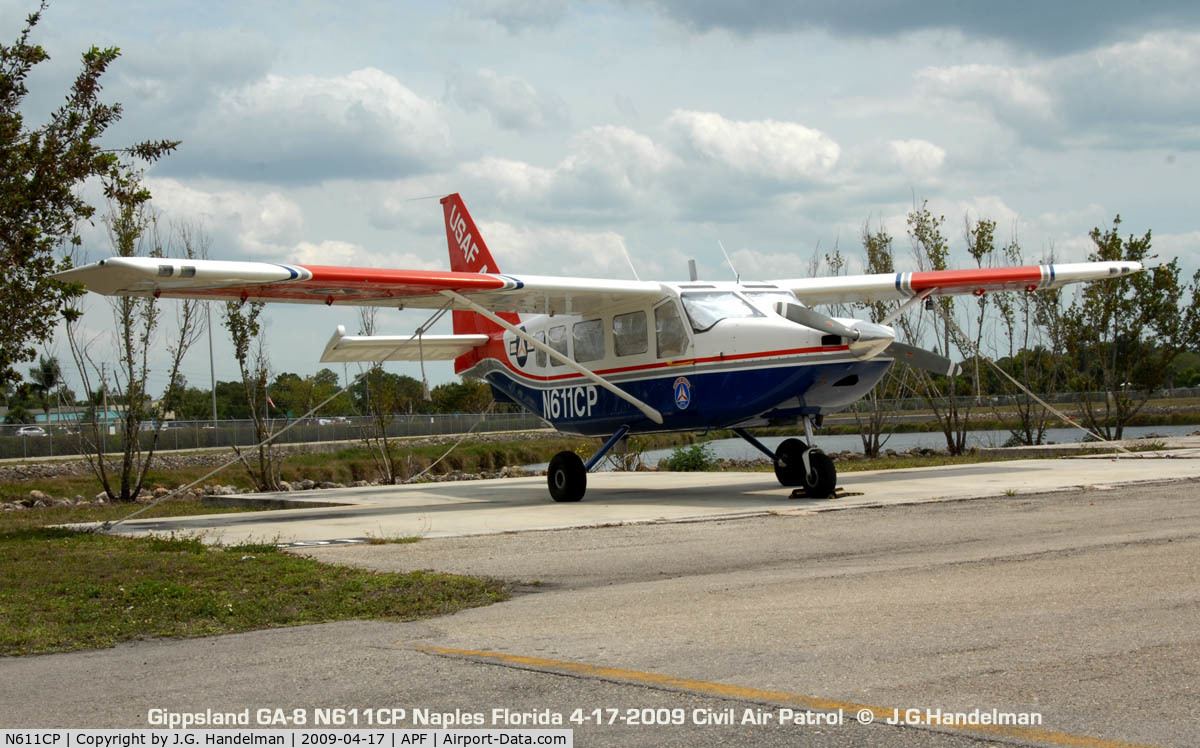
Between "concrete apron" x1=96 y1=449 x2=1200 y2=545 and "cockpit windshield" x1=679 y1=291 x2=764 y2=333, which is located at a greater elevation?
"cockpit windshield" x1=679 y1=291 x2=764 y2=333

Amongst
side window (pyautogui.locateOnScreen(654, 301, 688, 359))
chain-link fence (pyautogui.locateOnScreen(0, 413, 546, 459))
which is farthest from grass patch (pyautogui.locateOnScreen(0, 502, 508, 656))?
chain-link fence (pyautogui.locateOnScreen(0, 413, 546, 459))

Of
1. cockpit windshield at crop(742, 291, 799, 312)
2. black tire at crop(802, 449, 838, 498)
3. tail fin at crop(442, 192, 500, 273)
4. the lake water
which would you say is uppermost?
tail fin at crop(442, 192, 500, 273)

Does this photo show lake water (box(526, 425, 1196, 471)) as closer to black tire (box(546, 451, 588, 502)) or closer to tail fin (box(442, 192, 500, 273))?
tail fin (box(442, 192, 500, 273))

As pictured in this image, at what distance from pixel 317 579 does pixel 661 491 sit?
9515 mm

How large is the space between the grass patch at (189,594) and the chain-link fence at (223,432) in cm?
1919

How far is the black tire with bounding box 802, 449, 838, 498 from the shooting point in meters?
14.4

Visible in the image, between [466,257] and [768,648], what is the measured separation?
1551 centimetres

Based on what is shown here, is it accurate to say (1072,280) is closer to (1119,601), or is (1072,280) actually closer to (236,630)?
(1119,601)

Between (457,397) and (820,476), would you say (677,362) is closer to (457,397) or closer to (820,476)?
(820,476)

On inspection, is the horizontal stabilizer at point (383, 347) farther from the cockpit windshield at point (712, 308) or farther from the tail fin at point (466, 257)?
the cockpit windshield at point (712, 308)

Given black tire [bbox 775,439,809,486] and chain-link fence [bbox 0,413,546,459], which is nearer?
black tire [bbox 775,439,809,486]

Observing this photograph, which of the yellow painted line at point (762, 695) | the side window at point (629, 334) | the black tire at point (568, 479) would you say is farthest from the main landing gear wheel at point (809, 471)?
the yellow painted line at point (762, 695)

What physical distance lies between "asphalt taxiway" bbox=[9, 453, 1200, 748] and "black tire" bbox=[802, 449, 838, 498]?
12.4 feet

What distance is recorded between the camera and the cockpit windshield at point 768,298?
608 inches
